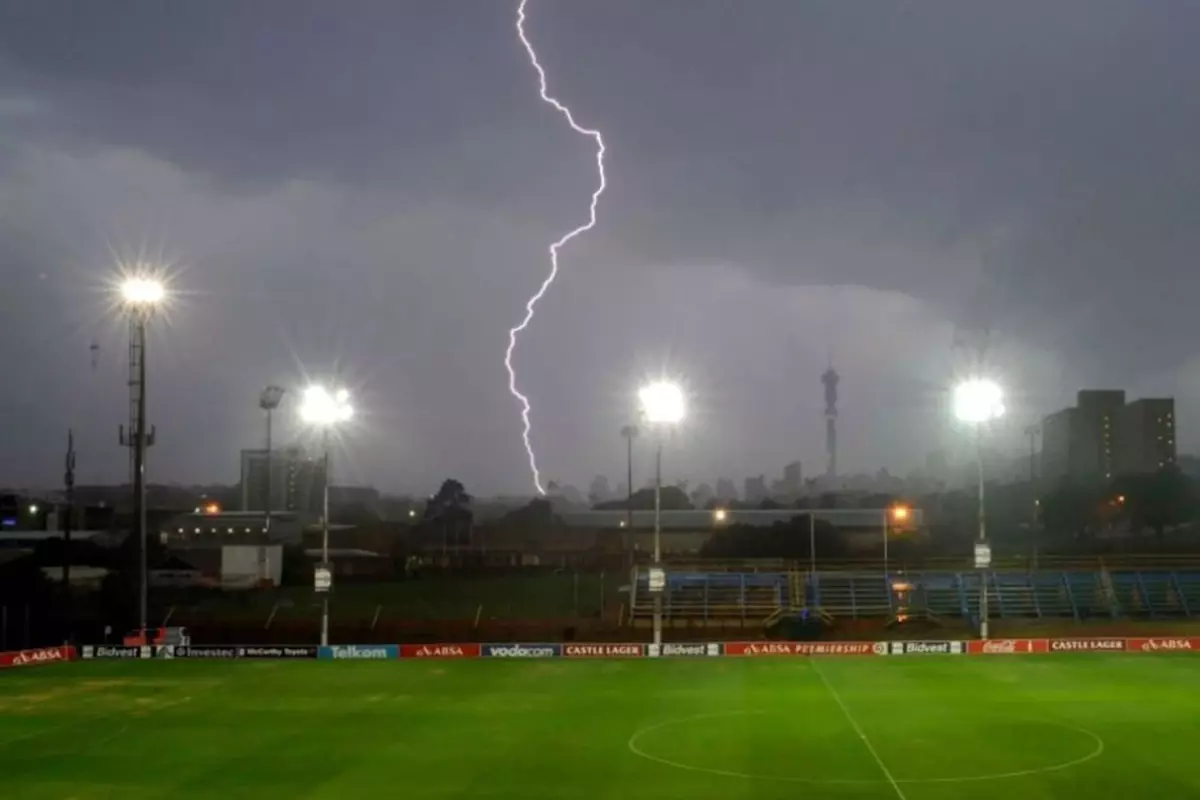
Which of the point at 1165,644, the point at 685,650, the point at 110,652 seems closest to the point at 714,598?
the point at 685,650

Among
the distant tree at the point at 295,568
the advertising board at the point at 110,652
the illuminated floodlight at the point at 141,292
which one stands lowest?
the advertising board at the point at 110,652

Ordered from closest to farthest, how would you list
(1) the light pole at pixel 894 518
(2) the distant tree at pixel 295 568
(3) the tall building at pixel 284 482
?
1. (1) the light pole at pixel 894 518
2. (2) the distant tree at pixel 295 568
3. (3) the tall building at pixel 284 482

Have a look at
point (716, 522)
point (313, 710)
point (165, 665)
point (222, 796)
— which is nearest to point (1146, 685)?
point (313, 710)

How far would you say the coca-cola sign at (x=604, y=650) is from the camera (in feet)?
128

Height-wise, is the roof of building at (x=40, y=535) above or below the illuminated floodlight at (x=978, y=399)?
below

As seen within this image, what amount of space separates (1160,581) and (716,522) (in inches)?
1912

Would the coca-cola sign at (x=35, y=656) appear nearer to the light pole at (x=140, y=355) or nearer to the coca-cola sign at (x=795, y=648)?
the light pole at (x=140, y=355)

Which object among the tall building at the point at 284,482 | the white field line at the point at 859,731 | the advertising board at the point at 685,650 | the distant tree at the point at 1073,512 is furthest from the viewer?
the tall building at the point at 284,482

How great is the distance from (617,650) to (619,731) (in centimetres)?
1577

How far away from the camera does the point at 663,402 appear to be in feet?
123

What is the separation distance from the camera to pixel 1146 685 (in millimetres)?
29438

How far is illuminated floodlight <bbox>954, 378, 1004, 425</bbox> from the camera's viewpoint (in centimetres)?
3644

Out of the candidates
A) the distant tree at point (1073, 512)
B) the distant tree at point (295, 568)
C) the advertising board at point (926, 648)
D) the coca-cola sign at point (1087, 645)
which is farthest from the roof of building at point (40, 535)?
the distant tree at point (1073, 512)

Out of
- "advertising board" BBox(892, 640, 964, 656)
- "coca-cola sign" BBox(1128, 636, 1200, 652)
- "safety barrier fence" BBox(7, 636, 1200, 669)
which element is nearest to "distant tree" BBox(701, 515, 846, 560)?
"advertising board" BBox(892, 640, 964, 656)
